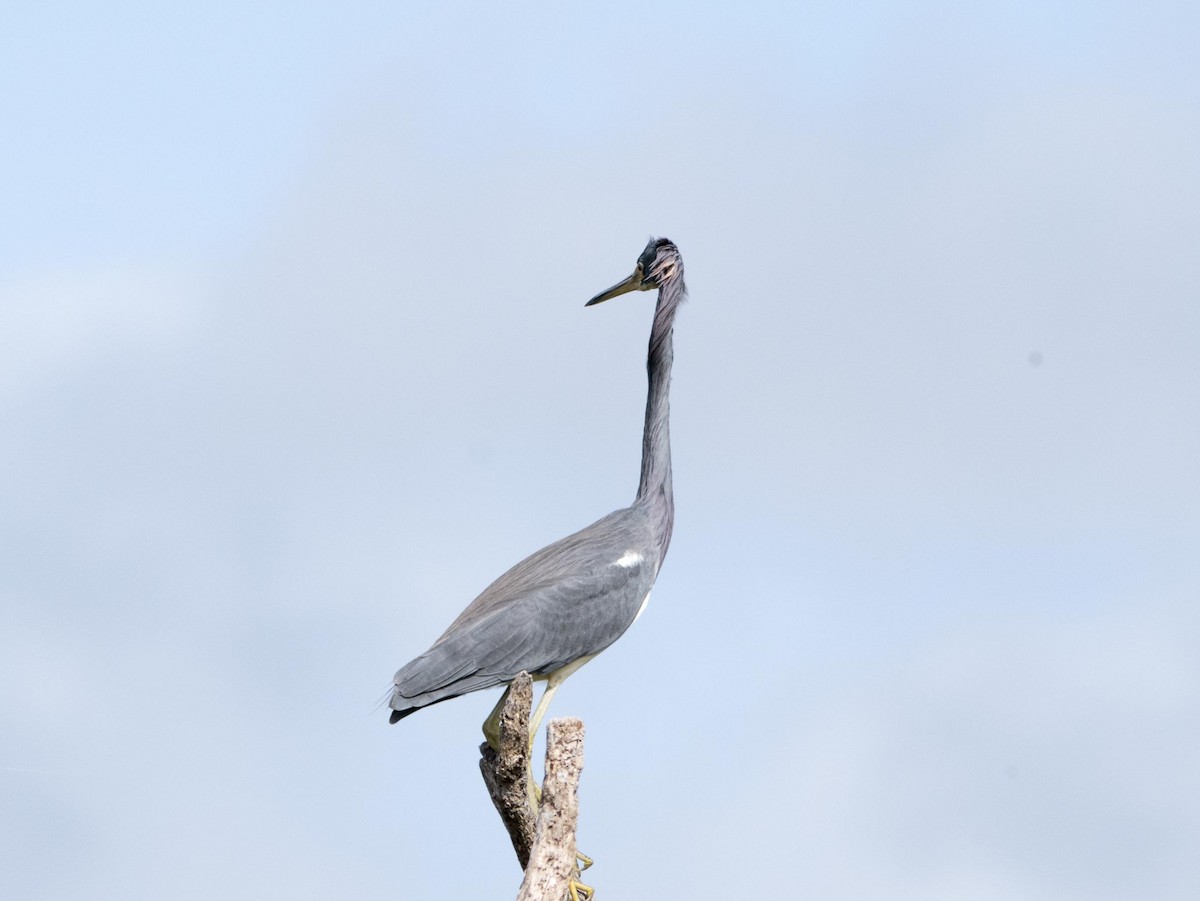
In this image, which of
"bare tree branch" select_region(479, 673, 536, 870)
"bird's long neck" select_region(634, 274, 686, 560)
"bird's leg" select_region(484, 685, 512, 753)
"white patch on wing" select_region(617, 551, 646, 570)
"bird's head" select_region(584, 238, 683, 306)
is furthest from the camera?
"bird's head" select_region(584, 238, 683, 306)

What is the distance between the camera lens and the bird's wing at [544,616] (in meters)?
10.9

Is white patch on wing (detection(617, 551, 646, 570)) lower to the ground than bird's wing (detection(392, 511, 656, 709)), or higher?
higher

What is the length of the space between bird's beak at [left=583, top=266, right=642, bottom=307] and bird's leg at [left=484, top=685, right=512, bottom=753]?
361 centimetres

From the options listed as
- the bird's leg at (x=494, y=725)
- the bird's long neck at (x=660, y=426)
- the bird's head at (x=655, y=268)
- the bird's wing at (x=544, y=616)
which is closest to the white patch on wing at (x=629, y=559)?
the bird's wing at (x=544, y=616)

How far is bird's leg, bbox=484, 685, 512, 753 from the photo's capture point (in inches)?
427

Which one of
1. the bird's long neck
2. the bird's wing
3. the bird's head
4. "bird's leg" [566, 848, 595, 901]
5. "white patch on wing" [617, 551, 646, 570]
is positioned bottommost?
"bird's leg" [566, 848, 595, 901]

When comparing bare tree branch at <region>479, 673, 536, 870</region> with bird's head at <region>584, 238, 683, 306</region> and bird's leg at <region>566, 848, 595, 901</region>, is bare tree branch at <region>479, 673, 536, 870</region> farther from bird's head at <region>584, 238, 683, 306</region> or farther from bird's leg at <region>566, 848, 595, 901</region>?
bird's head at <region>584, 238, 683, 306</region>

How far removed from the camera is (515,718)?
10391 millimetres

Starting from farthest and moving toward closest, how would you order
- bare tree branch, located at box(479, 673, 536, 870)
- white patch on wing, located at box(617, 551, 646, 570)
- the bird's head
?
1. the bird's head
2. white patch on wing, located at box(617, 551, 646, 570)
3. bare tree branch, located at box(479, 673, 536, 870)

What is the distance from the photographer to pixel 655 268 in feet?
42.0

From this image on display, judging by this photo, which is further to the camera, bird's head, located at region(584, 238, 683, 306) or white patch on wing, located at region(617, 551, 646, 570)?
bird's head, located at region(584, 238, 683, 306)

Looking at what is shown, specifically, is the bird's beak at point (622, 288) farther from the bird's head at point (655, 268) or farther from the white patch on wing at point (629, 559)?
the white patch on wing at point (629, 559)

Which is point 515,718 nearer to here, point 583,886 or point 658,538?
point 583,886

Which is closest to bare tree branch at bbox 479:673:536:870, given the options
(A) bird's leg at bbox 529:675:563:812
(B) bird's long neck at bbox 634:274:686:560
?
(A) bird's leg at bbox 529:675:563:812
